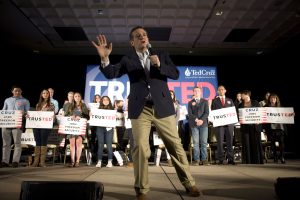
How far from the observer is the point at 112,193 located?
8.75 feet

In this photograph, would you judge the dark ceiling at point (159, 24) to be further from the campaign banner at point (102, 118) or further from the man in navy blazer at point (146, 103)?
the man in navy blazer at point (146, 103)

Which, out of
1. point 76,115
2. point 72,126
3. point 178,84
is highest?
point 178,84

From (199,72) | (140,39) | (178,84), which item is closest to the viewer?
(140,39)

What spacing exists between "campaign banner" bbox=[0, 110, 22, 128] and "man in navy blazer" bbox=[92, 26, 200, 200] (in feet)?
14.9

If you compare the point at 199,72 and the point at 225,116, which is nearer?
the point at 225,116

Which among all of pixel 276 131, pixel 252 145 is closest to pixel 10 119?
pixel 252 145

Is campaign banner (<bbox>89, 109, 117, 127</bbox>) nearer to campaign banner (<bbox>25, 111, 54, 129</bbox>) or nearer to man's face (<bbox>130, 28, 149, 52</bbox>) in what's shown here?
campaign banner (<bbox>25, 111, 54, 129</bbox>)

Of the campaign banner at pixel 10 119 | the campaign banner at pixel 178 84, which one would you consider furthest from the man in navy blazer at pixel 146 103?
the campaign banner at pixel 178 84

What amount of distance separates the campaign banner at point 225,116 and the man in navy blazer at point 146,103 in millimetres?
3930

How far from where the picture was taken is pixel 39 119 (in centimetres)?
612

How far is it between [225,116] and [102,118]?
113 inches

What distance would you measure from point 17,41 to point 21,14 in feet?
7.95

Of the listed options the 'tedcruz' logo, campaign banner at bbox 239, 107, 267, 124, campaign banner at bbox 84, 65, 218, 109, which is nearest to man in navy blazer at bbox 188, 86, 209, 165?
campaign banner at bbox 239, 107, 267, 124

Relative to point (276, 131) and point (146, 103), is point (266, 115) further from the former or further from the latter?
point (146, 103)
